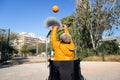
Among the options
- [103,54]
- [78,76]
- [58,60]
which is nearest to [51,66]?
[58,60]

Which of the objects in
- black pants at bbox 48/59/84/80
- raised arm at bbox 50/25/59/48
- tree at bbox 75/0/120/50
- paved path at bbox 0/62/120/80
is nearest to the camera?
black pants at bbox 48/59/84/80

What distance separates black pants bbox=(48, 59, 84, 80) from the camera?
4957 mm

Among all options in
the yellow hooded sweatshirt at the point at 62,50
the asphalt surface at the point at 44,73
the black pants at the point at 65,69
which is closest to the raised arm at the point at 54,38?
the yellow hooded sweatshirt at the point at 62,50

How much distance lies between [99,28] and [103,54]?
4277 millimetres

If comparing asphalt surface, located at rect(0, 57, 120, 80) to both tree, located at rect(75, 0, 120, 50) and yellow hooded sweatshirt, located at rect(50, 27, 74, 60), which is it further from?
tree, located at rect(75, 0, 120, 50)

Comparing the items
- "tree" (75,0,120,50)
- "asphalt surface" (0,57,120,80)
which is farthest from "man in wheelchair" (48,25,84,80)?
"tree" (75,0,120,50)

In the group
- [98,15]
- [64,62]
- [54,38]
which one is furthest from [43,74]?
[98,15]

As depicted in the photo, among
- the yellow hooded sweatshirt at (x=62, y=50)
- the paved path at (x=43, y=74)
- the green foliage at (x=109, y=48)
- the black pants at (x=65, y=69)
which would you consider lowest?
the paved path at (x=43, y=74)

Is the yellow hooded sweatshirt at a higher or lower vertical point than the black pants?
higher

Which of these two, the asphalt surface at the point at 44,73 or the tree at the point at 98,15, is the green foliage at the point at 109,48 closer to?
the tree at the point at 98,15

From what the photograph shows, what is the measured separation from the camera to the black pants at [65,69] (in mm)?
4957

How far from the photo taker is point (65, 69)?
16.3 feet

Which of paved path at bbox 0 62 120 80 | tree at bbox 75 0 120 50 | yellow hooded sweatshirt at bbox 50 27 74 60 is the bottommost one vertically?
paved path at bbox 0 62 120 80

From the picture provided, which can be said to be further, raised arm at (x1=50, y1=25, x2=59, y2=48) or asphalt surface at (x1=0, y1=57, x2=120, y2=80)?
asphalt surface at (x1=0, y1=57, x2=120, y2=80)
